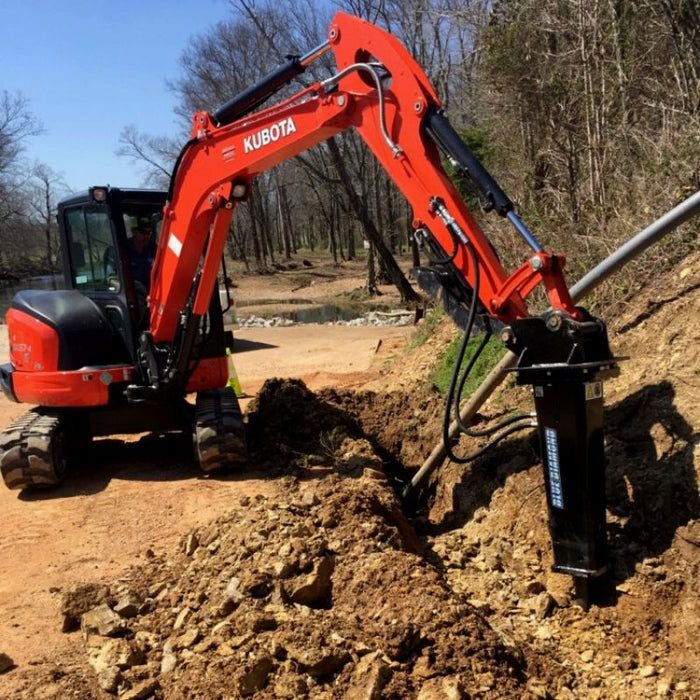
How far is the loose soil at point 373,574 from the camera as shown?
10.8 feet

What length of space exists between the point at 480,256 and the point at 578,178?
6554 millimetres

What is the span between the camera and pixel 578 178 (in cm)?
1001

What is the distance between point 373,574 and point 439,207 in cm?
212

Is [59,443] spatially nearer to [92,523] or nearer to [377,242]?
[92,523]

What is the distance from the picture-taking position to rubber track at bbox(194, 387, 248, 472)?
21.4 feet

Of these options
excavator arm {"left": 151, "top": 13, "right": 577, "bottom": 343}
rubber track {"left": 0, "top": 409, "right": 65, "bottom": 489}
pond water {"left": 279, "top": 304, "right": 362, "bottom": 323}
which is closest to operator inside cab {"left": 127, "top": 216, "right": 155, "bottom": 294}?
excavator arm {"left": 151, "top": 13, "right": 577, "bottom": 343}

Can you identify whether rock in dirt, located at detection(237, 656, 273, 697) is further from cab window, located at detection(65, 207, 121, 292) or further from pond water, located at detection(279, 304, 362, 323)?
pond water, located at detection(279, 304, 362, 323)

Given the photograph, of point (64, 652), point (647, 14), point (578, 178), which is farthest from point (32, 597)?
point (647, 14)

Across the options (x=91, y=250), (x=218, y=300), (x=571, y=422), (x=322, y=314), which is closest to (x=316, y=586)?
(x=571, y=422)

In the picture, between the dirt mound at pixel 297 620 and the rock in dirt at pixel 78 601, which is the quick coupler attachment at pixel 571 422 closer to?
the dirt mound at pixel 297 620

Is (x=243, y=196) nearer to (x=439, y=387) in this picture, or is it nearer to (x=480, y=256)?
(x=480, y=256)

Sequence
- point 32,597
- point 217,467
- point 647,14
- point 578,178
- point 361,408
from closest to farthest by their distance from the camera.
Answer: point 32,597
point 217,467
point 361,408
point 647,14
point 578,178

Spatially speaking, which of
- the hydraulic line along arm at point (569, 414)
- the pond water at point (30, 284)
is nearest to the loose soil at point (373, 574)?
the hydraulic line along arm at point (569, 414)

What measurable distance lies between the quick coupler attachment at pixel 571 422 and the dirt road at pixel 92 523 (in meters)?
2.65
